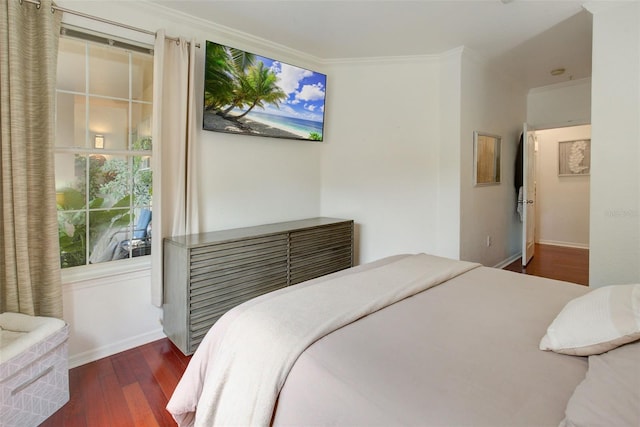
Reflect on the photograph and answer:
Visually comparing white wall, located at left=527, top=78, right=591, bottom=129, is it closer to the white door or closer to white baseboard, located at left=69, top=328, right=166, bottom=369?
the white door

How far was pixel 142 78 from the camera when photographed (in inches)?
95.3

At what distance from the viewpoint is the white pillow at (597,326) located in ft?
3.12

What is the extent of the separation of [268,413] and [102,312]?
73.4 inches

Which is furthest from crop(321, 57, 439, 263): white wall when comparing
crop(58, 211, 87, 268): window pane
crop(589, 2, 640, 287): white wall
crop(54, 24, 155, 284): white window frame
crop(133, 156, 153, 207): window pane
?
crop(58, 211, 87, 268): window pane

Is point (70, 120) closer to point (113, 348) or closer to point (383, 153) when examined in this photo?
point (113, 348)

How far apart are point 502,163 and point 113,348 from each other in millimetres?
4627

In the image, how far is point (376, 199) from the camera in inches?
143

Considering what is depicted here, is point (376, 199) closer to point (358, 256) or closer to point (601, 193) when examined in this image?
point (358, 256)

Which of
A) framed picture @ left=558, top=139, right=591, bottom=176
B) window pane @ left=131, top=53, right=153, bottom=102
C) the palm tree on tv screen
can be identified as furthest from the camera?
framed picture @ left=558, top=139, right=591, bottom=176

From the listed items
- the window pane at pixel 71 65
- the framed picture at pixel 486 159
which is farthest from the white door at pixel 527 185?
the window pane at pixel 71 65

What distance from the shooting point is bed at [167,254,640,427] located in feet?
2.54

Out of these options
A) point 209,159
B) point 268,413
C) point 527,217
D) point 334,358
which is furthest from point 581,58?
point 268,413

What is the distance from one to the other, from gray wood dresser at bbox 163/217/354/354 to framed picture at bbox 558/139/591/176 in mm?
4977

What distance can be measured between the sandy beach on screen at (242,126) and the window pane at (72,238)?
1.12m
